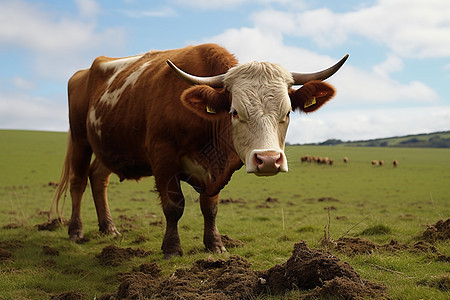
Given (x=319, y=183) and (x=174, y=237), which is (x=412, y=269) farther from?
(x=319, y=183)

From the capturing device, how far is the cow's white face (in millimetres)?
4168

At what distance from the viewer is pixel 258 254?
5.92 metres


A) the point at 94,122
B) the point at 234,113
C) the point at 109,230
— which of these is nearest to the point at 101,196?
the point at 109,230

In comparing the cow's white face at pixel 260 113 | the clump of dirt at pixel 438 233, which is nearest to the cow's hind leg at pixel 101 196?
the cow's white face at pixel 260 113

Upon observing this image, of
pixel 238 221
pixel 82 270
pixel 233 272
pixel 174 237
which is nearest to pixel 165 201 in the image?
pixel 174 237

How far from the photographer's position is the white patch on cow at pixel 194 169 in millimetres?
5816

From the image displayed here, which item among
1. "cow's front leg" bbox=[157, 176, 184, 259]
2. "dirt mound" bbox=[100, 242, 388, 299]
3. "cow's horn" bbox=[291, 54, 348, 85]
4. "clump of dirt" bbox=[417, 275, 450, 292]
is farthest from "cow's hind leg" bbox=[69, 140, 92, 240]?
"clump of dirt" bbox=[417, 275, 450, 292]

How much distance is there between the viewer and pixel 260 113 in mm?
4457

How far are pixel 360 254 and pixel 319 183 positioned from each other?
21.8 meters

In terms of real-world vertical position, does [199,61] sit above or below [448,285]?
above

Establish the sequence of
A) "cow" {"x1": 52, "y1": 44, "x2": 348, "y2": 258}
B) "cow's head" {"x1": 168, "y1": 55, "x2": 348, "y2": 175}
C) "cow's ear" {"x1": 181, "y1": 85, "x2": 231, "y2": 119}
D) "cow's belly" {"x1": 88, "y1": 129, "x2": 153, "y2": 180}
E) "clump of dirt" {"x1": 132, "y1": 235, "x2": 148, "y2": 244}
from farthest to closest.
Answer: "clump of dirt" {"x1": 132, "y1": 235, "x2": 148, "y2": 244} < "cow's belly" {"x1": 88, "y1": 129, "x2": 153, "y2": 180} < "cow's ear" {"x1": 181, "y1": 85, "x2": 231, "y2": 119} < "cow" {"x1": 52, "y1": 44, "x2": 348, "y2": 258} < "cow's head" {"x1": 168, "y1": 55, "x2": 348, "y2": 175}

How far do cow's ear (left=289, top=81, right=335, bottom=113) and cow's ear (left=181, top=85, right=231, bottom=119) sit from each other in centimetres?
84

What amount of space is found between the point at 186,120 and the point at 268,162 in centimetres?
191

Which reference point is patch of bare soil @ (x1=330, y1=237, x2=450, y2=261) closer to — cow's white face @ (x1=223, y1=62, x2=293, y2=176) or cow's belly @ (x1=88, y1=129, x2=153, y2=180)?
cow's white face @ (x1=223, y1=62, x2=293, y2=176)
